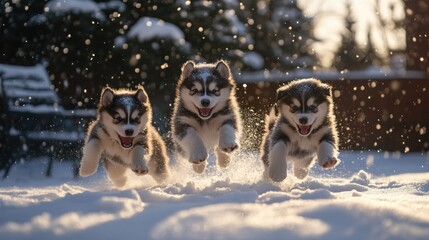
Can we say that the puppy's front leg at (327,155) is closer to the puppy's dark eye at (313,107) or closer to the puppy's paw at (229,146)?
the puppy's dark eye at (313,107)

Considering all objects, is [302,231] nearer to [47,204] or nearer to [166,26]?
[47,204]

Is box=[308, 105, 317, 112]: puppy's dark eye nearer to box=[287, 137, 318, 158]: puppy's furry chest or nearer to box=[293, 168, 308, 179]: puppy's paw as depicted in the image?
box=[287, 137, 318, 158]: puppy's furry chest

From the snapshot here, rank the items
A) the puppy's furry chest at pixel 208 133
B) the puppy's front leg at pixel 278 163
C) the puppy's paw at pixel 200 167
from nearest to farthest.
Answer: the puppy's front leg at pixel 278 163, the puppy's furry chest at pixel 208 133, the puppy's paw at pixel 200 167

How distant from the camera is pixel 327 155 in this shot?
6.14 meters

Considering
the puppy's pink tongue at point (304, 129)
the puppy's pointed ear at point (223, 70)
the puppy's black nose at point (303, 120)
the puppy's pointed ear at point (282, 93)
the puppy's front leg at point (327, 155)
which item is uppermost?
the puppy's pointed ear at point (223, 70)

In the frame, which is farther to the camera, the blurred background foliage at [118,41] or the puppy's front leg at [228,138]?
the blurred background foliage at [118,41]

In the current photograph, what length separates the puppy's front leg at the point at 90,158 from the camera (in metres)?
6.61

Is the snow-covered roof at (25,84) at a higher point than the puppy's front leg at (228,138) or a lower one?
higher

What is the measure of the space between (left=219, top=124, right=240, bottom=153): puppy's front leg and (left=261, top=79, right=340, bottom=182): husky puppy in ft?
1.13

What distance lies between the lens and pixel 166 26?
46.8 feet

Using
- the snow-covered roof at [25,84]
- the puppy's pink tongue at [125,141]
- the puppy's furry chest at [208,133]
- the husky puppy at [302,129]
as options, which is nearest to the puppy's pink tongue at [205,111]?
the puppy's furry chest at [208,133]

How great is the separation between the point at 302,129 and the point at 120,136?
5.65 ft

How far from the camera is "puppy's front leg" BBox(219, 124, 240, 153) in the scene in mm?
6438

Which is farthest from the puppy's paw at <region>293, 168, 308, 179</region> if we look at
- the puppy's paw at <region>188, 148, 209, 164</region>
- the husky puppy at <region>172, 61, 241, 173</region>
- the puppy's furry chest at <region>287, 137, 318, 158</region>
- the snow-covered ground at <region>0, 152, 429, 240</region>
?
the puppy's paw at <region>188, 148, 209, 164</region>
